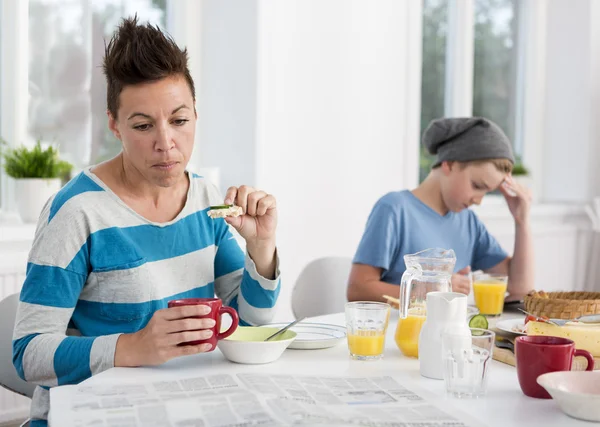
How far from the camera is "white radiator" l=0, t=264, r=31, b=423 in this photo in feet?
7.72

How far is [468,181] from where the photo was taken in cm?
229

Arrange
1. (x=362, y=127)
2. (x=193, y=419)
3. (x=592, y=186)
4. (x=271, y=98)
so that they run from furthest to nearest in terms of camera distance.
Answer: (x=592, y=186) < (x=362, y=127) < (x=271, y=98) < (x=193, y=419)

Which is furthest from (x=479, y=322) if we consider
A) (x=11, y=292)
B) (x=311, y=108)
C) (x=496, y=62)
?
(x=496, y=62)

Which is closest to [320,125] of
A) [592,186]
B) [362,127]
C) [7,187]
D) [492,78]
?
[362,127]

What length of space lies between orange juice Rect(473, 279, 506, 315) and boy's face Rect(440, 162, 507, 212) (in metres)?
0.50

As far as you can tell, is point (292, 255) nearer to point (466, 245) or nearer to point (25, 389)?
point (466, 245)

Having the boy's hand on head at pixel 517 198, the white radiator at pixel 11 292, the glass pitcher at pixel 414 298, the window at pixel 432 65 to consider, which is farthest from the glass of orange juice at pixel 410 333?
the window at pixel 432 65

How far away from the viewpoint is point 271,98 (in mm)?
3004

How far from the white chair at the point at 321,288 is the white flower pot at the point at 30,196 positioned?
92 cm

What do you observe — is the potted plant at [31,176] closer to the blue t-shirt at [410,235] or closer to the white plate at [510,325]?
the blue t-shirt at [410,235]

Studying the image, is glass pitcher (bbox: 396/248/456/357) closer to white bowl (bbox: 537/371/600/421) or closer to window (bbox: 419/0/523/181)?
white bowl (bbox: 537/371/600/421)

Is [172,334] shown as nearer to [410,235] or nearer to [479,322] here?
[479,322]

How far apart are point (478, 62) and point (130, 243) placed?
3.24 meters

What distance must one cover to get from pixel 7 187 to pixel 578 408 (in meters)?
2.16
